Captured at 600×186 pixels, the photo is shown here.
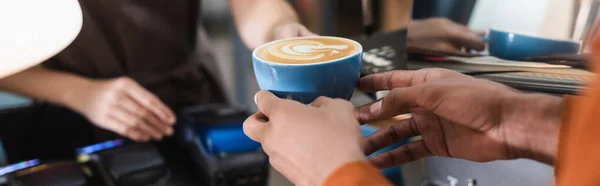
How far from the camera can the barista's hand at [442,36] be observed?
16.3 inches

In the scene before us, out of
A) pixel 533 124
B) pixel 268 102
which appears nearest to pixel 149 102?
pixel 268 102

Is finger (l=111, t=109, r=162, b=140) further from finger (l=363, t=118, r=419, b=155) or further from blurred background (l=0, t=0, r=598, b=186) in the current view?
finger (l=363, t=118, r=419, b=155)

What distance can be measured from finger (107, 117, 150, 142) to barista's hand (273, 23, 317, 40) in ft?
0.88

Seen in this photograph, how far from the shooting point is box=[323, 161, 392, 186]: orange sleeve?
30cm

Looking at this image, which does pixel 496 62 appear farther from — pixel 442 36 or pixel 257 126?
pixel 257 126

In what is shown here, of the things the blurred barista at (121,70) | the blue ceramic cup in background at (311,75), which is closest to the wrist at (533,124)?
the blue ceramic cup in background at (311,75)

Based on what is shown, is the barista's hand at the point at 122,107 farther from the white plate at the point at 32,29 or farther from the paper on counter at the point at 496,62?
the paper on counter at the point at 496,62

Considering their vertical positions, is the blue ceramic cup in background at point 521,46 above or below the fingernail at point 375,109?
above

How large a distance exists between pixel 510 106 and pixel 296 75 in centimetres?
14

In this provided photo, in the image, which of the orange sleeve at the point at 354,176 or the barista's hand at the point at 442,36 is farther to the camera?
the barista's hand at the point at 442,36

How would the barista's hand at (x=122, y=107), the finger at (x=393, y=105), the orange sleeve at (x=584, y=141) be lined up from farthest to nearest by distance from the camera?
the barista's hand at (x=122, y=107), the finger at (x=393, y=105), the orange sleeve at (x=584, y=141)

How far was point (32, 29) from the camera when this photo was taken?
1.36 feet

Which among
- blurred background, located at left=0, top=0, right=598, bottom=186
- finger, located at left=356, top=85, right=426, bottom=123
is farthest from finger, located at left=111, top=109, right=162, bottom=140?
finger, located at left=356, top=85, right=426, bottom=123

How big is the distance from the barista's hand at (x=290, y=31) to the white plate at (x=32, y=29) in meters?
0.17
